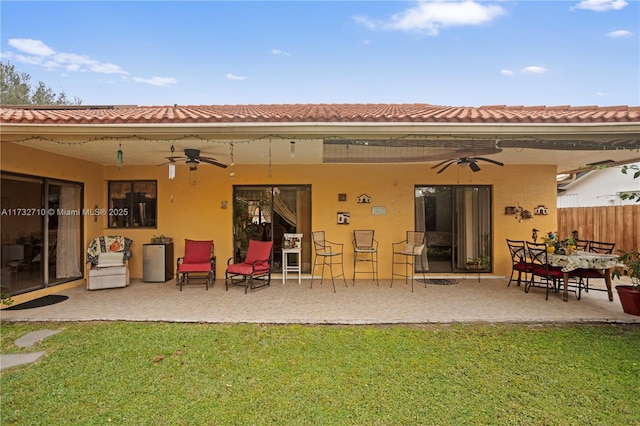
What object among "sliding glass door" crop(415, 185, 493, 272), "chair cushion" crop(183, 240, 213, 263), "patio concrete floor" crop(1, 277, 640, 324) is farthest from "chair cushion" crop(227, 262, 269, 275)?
"sliding glass door" crop(415, 185, 493, 272)

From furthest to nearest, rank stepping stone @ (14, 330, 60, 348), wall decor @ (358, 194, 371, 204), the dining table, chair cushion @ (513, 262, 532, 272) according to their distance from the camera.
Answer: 1. wall decor @ (358, 194, 371, 204)
2. chair cushion @ (513, 262, 532, 272)
3. the dining table
4. stepping stone @ (14, 330, 60, 348)

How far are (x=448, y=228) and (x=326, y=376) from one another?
17.9 feet

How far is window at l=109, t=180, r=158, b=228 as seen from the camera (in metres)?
7.46

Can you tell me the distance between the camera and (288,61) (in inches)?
484

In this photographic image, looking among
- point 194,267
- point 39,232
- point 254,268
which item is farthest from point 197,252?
point 39,232

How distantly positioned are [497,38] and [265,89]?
30.0ft

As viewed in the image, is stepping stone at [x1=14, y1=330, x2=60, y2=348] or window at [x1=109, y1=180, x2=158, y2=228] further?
window at [x1=109, y1=180, x2=158, y2=228]

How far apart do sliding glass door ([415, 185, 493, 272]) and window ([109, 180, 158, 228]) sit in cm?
606

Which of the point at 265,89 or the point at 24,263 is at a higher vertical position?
the point at 265,89

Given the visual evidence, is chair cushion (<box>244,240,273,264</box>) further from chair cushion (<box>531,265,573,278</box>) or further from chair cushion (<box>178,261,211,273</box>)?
chair cushion (<box>531,265,573,278</box>)

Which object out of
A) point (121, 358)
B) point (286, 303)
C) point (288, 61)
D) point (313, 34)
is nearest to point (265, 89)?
point (288, 61)

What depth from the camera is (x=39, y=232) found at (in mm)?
5812

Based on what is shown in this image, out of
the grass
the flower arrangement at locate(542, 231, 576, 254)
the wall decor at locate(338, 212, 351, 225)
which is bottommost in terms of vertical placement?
the grass

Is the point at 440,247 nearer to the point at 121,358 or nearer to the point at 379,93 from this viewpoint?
the point at 121,358
